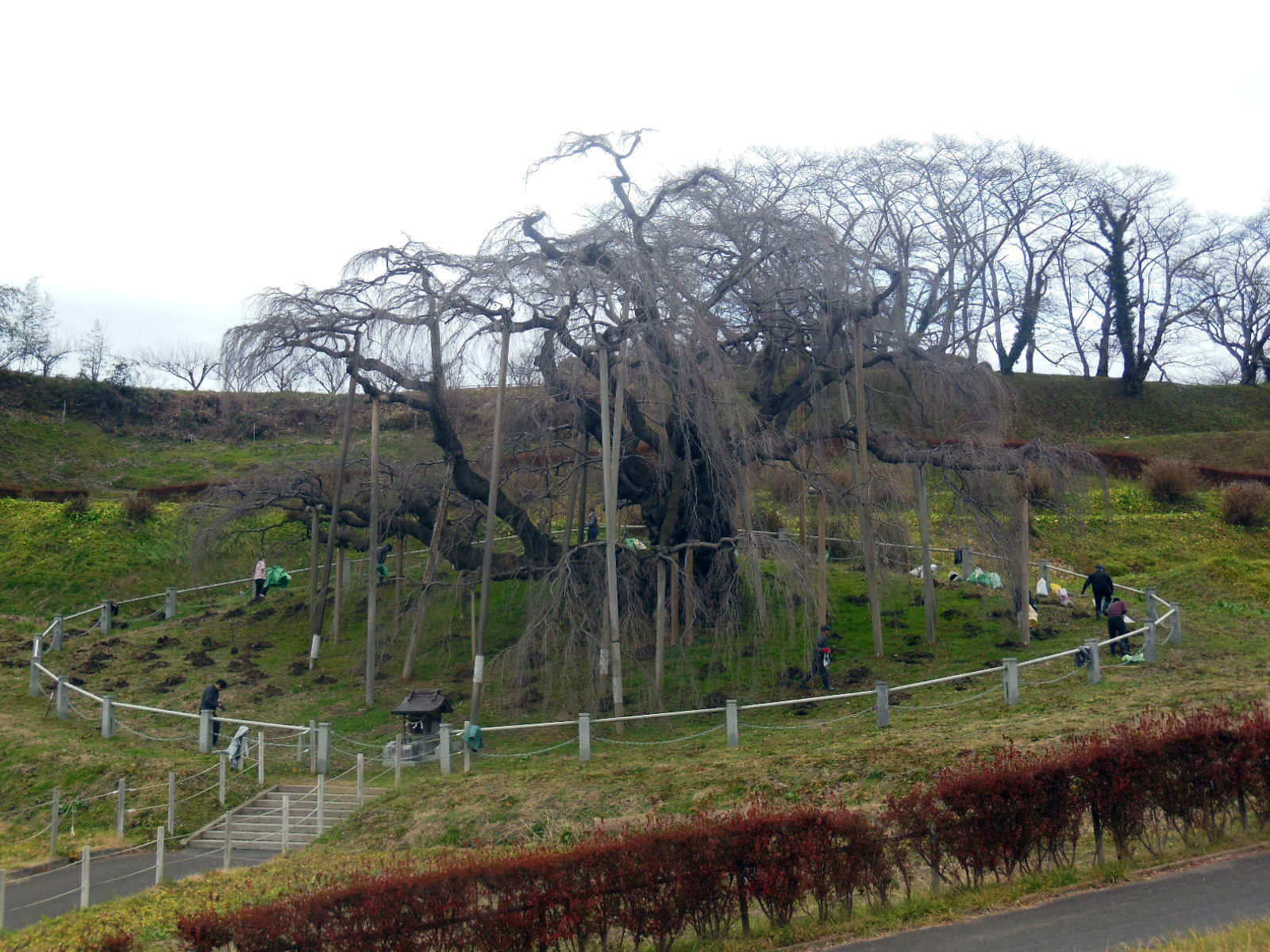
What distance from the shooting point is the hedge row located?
315 inches

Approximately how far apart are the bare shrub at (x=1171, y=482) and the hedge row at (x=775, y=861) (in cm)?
2863

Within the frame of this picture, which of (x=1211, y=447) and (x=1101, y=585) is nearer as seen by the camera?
A: (x=1101, y=585)

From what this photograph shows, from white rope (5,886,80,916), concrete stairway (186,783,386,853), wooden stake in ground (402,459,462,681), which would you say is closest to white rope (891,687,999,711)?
concrete stairway (186,783,386,853)

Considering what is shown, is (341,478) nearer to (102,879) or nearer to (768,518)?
(102,879)

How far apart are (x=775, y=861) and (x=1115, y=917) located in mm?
2683

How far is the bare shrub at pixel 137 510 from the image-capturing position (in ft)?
115

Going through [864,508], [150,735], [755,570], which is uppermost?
[864,508]

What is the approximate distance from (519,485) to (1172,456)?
30302mm

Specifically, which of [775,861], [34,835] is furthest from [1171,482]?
[34,835]

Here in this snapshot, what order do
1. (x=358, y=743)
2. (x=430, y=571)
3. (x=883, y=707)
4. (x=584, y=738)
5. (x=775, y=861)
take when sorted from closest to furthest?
(x=775, y=861) < (x=883, y=707) < (x=584, y=738) < (x=358, y=743) < (x=430, y=571)

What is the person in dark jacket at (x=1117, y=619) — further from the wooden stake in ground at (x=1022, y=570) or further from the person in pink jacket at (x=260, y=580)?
the person in pink jacket at (x=260, y=580)

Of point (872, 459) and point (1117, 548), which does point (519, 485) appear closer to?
point (872, 459)

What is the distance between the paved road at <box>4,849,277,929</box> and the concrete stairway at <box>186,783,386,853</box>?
246 millimetres

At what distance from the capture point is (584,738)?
1600 centimetres
